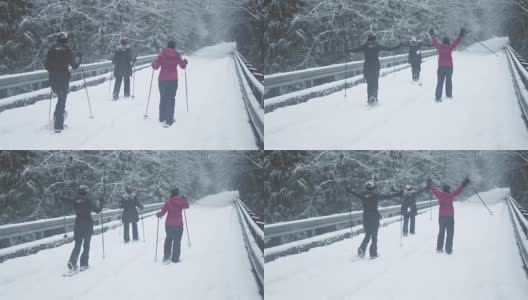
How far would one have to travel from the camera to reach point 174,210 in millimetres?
5734

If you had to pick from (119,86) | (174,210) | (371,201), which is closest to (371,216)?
(371,201)

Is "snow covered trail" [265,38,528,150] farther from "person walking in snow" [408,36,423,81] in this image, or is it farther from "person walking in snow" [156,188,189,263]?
"person walking in snow" [156,188,189,263]

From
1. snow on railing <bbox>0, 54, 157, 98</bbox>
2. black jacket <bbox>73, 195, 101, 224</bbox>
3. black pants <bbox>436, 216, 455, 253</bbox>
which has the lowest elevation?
black pants <bbox>436, 216, 455, 253</bbox>

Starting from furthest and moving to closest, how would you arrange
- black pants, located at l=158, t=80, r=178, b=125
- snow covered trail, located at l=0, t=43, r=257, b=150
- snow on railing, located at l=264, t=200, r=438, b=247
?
snow on railing, located at l=264, t=200, r=438, b=247 → black pants, located at l=158, t=80, r=178, b=125 → snow covered trail, located at l=0, t=43, r=257, b=150

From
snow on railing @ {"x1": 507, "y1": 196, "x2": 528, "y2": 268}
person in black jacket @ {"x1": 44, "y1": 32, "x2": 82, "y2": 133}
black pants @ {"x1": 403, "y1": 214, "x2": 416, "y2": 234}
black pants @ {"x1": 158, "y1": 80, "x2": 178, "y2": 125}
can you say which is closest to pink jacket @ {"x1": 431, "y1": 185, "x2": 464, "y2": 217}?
black pants @ {"x1": 403, "y1": 214, "x2": 416, "y2": 234}

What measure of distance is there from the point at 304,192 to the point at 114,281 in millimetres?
1834

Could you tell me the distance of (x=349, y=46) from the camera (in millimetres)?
5855

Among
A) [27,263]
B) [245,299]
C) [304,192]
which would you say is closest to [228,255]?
[245,299]

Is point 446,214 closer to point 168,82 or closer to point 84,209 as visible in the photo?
point 168,82

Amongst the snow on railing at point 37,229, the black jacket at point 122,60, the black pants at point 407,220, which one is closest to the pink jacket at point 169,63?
the black jacket at point 122,60

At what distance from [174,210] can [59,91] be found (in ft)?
4.69

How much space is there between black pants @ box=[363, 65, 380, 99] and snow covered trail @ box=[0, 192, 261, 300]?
60.7 inches

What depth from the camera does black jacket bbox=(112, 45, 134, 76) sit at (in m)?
5.71

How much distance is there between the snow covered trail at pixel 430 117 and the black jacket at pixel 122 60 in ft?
4.58
